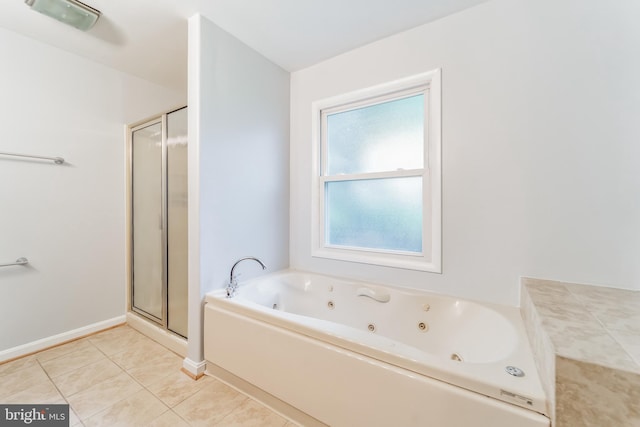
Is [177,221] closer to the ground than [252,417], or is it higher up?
higher up

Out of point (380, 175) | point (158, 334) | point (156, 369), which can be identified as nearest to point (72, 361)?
point (158, 334)

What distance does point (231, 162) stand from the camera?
6.12 feet

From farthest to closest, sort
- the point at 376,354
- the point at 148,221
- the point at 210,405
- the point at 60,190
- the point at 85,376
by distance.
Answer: the point at 148,221
the point at 60,190
the point at 85,376
the point at 210,405
the point at 376,354

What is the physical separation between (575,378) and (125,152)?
3.31 m

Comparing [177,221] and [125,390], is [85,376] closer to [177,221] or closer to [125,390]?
[125,390]

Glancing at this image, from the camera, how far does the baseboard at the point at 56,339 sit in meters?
1.82

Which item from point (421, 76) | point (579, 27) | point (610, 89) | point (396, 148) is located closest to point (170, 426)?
point (396, 148)

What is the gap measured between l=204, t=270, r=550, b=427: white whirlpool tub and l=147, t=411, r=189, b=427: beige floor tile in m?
0.31

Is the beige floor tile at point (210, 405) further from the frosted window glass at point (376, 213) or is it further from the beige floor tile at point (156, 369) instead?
the frosted window glass at point (376, 213)

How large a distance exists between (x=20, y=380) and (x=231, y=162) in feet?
6.30

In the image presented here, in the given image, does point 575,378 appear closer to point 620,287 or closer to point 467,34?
point 620,287

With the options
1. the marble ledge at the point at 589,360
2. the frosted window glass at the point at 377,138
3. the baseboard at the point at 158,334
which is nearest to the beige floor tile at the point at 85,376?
the baseboard at the point at 158,334

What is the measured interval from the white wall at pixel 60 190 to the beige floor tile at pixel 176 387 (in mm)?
1222

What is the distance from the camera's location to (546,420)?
74cm
